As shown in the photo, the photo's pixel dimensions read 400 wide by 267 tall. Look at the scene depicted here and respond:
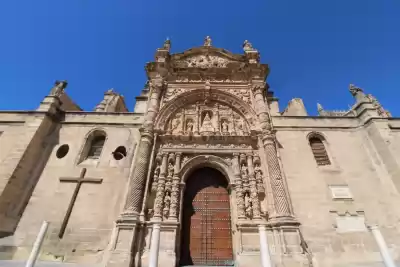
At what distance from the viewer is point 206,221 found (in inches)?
338

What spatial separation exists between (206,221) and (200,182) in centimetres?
161

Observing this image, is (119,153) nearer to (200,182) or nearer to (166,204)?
(166,204)

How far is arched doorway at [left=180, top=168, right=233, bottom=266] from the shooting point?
7.89 metres

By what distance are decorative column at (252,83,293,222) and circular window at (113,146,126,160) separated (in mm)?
6055

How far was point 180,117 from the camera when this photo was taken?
37.5 ft

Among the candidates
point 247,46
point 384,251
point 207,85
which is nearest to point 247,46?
point 247,46

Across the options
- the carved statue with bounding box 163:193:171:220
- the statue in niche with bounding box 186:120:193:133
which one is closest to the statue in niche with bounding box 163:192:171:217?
the carved statue with bounding box 163:193:171:220

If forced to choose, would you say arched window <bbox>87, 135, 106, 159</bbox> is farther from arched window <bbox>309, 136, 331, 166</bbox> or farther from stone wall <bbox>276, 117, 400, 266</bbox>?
arched window <bbox>309, 136, 331, 166</bbox>

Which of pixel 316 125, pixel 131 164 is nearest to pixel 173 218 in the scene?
pixel 131 164

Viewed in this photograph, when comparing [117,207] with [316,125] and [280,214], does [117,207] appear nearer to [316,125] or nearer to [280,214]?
[280,214]

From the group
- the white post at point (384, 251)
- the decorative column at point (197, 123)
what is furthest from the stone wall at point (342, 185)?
the decorative column at point (197, 123)

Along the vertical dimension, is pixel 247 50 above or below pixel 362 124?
above

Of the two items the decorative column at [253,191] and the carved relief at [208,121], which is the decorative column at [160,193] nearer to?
the carved relief at [208,121]

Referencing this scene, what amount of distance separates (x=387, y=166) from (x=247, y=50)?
8.81 meters
